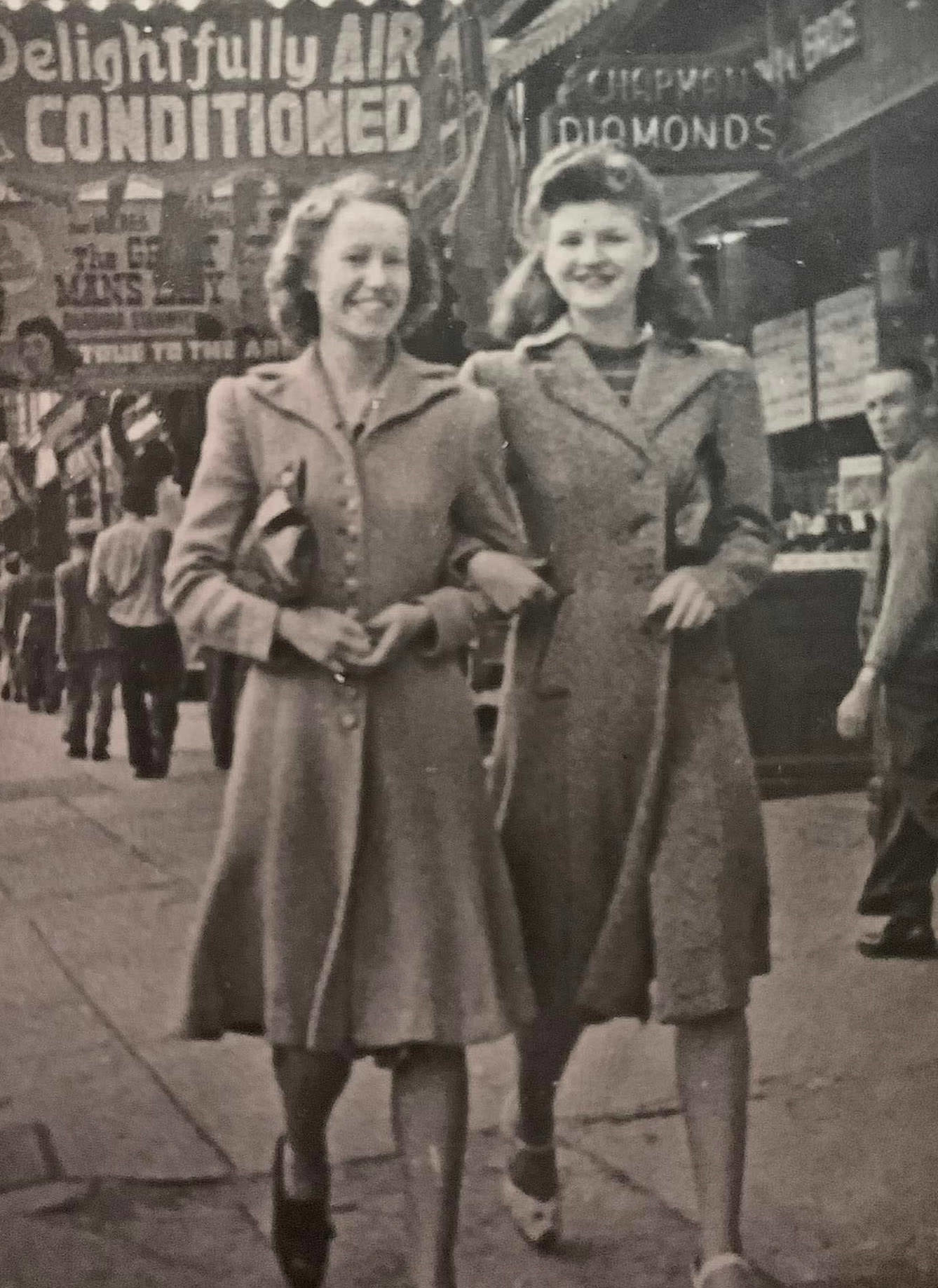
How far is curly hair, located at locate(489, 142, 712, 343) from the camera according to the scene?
6.72 feet

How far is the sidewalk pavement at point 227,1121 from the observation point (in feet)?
6.69

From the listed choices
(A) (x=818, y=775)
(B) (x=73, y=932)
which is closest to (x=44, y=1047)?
(B) (x=73, y=932)

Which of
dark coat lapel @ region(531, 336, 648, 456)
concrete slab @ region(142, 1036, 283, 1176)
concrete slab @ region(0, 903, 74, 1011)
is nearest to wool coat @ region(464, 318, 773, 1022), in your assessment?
dark coat lapel @ region(531, 336, 648, 456)

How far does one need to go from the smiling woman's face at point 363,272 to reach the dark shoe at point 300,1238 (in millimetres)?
1136

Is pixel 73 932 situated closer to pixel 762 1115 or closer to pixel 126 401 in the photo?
pixel 126 401

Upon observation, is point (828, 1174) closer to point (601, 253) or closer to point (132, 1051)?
point (132, 1051)

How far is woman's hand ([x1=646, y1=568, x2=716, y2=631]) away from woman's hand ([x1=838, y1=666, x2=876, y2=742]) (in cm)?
47

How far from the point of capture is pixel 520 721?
2047 mm

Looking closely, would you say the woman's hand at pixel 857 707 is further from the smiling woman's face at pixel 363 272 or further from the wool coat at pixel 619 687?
the smiling woman's face at pixel 363 272

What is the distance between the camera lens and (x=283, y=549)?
6.03 feet

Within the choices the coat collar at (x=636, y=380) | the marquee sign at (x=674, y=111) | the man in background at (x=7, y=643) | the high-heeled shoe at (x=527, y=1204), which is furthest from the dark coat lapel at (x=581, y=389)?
the high-heeled shoe at (x=527, y=1204)

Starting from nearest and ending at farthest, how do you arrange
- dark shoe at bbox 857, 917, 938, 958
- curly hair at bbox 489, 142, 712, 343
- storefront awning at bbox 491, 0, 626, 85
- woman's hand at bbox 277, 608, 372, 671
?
woman's hand at bbox 277, 608, 372, 671, curly hair at bbox 489, 142, 712, 343, storefront awning at bbox 491, 0, 626, 85, dark shoe at bbox 857, 917, 938, 958

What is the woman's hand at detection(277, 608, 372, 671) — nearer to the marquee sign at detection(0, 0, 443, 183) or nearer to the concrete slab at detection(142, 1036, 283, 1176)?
the concrete slab at detection(142, 1036, 283, 1176)

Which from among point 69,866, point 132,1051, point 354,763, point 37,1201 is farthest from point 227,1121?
point 354,763
